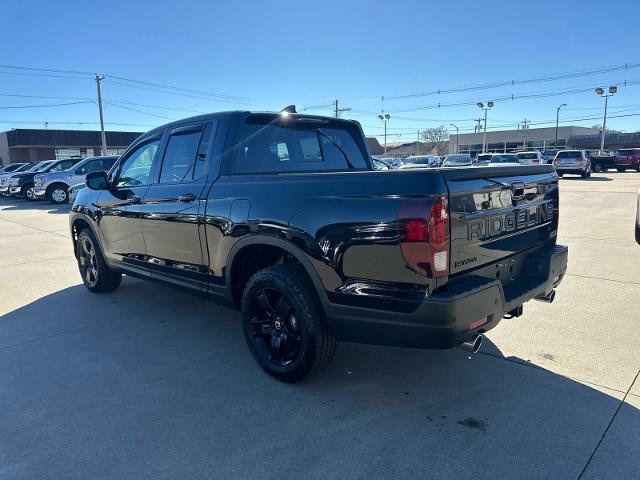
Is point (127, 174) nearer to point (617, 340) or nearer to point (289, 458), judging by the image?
point (289, 458)

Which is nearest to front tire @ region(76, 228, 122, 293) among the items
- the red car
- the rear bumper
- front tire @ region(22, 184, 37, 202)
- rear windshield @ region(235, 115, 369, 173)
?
rear windshield @ region(235, 115, 369, 173)

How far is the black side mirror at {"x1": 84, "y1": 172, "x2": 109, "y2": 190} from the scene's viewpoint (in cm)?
504

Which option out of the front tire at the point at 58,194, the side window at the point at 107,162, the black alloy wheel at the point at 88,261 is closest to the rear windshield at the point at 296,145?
the black alloy wheel at the point at 88,261

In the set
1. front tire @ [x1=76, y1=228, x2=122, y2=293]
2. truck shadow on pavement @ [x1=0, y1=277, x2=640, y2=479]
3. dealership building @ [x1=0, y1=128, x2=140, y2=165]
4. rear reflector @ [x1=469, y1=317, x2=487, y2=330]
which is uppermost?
dealership building @ [x1=0, y1=128, x2=140, y2=165]

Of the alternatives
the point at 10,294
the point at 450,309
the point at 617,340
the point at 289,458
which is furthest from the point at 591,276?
the point at 10,294

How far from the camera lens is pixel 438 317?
100 inches

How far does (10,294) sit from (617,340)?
6.57 metres

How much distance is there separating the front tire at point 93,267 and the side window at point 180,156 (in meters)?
1.73

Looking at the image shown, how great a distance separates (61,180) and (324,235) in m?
18.9

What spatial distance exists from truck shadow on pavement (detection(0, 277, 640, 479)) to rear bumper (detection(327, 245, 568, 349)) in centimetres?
55

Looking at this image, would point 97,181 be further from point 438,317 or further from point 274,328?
Answer: point 438,317

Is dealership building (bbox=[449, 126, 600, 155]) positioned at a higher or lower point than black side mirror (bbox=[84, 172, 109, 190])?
higher

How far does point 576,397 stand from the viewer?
3.09 metres

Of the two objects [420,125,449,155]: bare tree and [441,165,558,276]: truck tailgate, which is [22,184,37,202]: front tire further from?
[420,125,449,155]: bare tree
